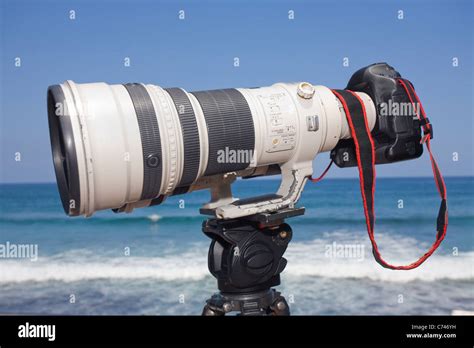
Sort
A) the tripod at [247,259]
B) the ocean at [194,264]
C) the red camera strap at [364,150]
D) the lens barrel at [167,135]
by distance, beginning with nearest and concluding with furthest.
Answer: the lens barrel at [167,135], the tripod at [247,259], the red camera strap at [364,150], the ocean at [194,264]

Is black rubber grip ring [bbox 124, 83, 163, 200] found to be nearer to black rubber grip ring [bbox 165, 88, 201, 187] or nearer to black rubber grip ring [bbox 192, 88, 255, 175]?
black rubber grip ring [bbox 165, 88, 201, 187]

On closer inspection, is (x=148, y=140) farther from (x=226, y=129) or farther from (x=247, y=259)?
(x=247, y=259)

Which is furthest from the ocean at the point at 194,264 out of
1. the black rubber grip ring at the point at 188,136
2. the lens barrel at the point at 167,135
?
the black rubber grip ring at the point at 188,136

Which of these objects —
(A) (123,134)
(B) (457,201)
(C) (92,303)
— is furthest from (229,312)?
(B) (457,201)

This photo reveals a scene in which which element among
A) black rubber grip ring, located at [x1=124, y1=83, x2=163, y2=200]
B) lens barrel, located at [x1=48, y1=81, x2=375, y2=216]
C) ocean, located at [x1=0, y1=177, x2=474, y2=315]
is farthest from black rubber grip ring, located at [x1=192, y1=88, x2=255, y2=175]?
ocean, located at [x1=0, y1=177, x2=474, y2=315]

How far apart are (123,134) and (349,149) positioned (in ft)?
3.63

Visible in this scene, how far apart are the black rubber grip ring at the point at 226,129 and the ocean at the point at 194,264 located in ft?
8.74

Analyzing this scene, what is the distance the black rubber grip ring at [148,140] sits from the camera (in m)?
1.92

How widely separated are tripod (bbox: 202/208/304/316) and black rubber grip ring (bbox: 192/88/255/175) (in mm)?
240

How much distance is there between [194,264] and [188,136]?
6869mm

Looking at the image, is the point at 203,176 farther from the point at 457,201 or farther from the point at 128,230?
the point at 457,201

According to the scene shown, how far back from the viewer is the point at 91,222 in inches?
458

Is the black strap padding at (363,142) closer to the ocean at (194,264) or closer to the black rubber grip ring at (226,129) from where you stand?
the black rubber grip ring at (226,129)

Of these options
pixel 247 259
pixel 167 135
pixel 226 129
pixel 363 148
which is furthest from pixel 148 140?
pixel 363 148
